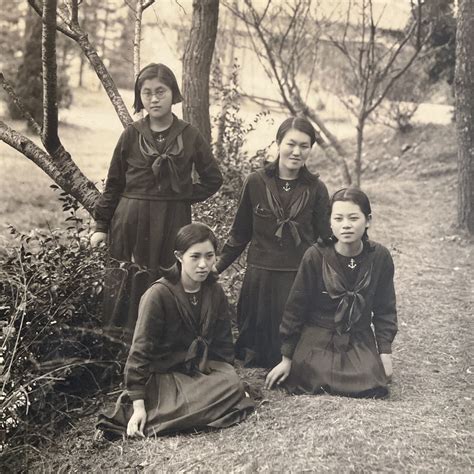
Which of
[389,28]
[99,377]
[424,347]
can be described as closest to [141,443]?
[99,377]

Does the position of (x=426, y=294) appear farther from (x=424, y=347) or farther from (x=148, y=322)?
(x=148, y=322)

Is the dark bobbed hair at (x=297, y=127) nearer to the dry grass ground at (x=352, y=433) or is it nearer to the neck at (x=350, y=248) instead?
the neck at (x=350, y=248)

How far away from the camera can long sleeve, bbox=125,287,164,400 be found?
346 centimetres

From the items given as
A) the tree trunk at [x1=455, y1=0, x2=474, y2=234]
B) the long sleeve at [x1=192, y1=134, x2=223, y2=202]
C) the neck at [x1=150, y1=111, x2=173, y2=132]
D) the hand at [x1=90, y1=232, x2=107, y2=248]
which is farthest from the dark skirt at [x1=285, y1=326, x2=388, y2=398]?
the tree trunk at [x1=455, y1=0, x2=474, y2=234]

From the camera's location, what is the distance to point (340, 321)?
13.1 ft

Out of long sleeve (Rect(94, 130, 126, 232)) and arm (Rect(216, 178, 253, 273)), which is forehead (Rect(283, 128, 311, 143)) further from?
long sleeve (Rect(94, 130, 126, 232))

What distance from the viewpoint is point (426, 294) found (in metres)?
6.33

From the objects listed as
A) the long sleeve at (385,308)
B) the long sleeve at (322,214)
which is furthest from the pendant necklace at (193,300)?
the long sleeve at (385,308)

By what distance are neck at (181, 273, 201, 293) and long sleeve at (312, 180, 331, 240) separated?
959 millimetres

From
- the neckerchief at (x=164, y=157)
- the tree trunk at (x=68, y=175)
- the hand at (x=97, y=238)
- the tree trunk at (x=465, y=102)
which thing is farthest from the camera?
the tree trunk at (x=465, y=102)

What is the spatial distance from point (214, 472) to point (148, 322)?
0.83 metres

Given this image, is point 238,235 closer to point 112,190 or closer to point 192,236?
point 112,190

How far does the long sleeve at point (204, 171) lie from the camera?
4.21 m

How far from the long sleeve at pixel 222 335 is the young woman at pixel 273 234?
0.62 metres
